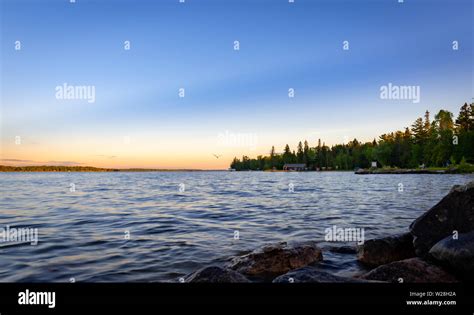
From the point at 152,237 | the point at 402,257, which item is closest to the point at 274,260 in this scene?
the point at 402,257

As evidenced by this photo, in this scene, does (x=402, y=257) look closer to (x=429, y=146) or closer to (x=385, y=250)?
(x=385, y=250)

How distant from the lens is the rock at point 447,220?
8984mm

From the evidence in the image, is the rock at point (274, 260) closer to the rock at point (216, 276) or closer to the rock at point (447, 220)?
the rock at point (216, 276)

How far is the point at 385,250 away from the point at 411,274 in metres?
2.52

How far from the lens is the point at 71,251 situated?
1141cm

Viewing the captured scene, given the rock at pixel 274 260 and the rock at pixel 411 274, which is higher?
the rock at pixel 411 274

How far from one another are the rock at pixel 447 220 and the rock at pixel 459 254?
1.18 m

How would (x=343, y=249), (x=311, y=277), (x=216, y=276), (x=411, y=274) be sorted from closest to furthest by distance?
(x=311, y=277) < (x=216, y=276) < (x=411, y=274) < (x=343, y=249)

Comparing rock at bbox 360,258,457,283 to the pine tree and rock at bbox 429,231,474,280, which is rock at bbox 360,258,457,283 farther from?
the pine tree

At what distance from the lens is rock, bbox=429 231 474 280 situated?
7164 millimetres

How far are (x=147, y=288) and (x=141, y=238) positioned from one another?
9.45 meters

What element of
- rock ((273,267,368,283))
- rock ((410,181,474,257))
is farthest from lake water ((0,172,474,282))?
rock ((273,267,368,283))

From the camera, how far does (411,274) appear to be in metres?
7.51

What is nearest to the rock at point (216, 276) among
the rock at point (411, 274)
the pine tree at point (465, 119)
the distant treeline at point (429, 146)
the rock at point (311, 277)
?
the rock at point (311, 277)
